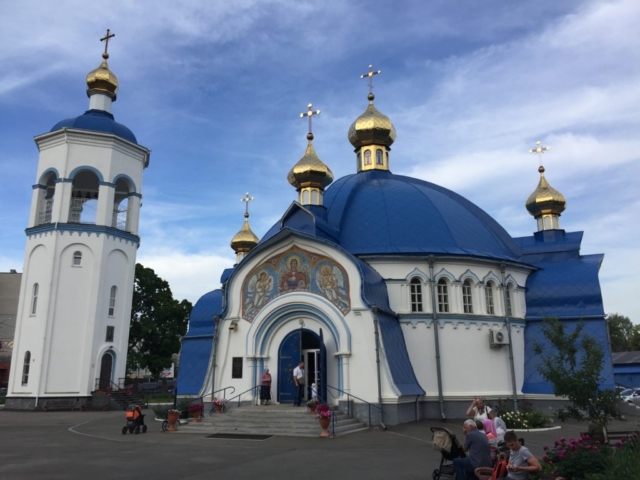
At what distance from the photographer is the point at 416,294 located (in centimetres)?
1859

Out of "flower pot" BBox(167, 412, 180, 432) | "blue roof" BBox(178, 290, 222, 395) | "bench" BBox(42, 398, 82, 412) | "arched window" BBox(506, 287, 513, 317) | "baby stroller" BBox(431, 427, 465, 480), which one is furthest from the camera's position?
"bench" BBox(42, 398, 82, 412)

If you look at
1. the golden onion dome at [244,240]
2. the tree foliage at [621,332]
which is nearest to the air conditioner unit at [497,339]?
the golden onion dome at [244,240]

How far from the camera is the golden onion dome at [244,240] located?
97.0 feet

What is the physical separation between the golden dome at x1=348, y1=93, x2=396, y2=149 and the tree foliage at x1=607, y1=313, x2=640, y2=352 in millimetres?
49916

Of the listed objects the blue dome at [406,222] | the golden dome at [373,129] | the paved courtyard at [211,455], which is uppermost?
the golden dome at [373,129]

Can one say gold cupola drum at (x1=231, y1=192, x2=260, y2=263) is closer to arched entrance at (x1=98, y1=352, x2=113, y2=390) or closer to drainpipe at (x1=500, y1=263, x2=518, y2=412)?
arched entrance at (x1=98, y1=352, x2=113, y2=390)

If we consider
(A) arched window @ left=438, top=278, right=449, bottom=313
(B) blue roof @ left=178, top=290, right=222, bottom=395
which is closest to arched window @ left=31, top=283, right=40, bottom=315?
(B) blue roof @ left=178, top=290, right=222, bottom=395

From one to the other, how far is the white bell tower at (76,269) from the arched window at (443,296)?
14.6 meters

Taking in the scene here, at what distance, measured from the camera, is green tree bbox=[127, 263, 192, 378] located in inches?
1373

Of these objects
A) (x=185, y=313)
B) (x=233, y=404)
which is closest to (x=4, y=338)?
(x=185, y=313)

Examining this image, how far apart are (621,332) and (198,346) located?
5924 centimetres

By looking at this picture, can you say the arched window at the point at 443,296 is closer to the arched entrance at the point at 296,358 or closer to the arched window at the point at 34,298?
the arched entrance at the point at 296,358

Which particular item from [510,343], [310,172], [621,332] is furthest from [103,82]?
[621,332]

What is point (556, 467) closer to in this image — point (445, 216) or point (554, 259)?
point (445, 216)
